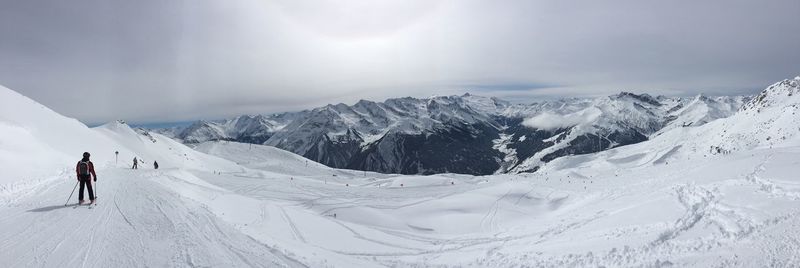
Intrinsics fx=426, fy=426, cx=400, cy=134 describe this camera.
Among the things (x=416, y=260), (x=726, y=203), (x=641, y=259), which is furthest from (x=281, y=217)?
(x=726, y=203)

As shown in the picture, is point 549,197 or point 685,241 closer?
point 685,241

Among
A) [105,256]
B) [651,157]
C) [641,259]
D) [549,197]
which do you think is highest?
[105,256]

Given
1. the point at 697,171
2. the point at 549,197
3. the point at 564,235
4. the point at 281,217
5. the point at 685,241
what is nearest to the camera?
the point at 685,241

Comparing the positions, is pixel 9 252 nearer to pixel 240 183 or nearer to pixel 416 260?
pixel 416 260

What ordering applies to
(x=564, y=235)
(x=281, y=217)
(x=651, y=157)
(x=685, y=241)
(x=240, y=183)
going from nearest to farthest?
(x=685, y=241) → (x=564, y=235) → (x=281, y=217) → (x=240, y=183) → (x=651, y=157)

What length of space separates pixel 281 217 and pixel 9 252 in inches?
600

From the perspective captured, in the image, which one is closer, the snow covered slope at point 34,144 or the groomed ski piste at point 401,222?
the groomed ski piste at point 401,222

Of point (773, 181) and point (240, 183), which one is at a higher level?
point (773, 181)

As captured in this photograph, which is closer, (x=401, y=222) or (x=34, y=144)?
(x=401, y=222)

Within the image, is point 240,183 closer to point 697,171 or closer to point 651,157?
point 697,171

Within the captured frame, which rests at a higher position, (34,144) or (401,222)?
(34,144)

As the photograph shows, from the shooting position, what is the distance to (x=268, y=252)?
13.1m

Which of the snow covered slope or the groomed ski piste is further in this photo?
the snow covered slope

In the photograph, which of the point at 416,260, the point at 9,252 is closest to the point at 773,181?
the point at 416,260
